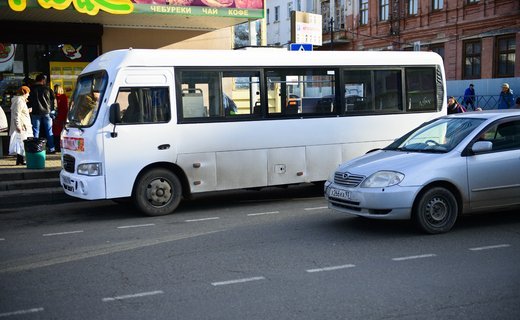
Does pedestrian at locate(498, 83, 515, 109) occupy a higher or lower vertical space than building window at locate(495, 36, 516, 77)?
lower

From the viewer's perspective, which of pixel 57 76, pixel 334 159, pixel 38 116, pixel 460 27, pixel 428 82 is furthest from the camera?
pixel 460 27

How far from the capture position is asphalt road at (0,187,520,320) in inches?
199

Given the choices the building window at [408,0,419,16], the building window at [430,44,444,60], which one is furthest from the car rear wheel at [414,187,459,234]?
the building window at [408,0,419,16]

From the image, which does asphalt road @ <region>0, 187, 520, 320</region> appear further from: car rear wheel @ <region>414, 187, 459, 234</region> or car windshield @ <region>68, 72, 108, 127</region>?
car windshield @ <region>68, 72, 108, 127</region>

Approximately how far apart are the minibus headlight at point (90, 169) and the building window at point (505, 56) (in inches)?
1041

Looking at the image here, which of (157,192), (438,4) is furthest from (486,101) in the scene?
(157,192)

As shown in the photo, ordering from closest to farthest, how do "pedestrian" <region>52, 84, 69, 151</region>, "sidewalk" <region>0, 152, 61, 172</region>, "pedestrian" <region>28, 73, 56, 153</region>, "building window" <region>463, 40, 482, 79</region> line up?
"sidewalk" <region>0, 152, 61, 172</region> → "pedestrian" <region>28, 73, 56, 153</region> → "pedestrian" <region>52, 84, 69, 151</region> → "building window" <region>463, 40, 482, 79</region>

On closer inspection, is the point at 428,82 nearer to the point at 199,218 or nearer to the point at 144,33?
the point at 199,218

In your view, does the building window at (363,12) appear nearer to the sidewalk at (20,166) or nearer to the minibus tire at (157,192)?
the sidewalk at (20,166)

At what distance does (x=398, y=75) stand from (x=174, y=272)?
Answer: 23.5 ft

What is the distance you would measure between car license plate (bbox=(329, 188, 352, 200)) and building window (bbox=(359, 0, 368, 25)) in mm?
36424

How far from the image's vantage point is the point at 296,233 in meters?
8.02

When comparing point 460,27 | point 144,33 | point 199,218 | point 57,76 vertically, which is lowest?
point 199,218

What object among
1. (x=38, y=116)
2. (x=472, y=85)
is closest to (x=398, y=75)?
(x=38, y=116)
